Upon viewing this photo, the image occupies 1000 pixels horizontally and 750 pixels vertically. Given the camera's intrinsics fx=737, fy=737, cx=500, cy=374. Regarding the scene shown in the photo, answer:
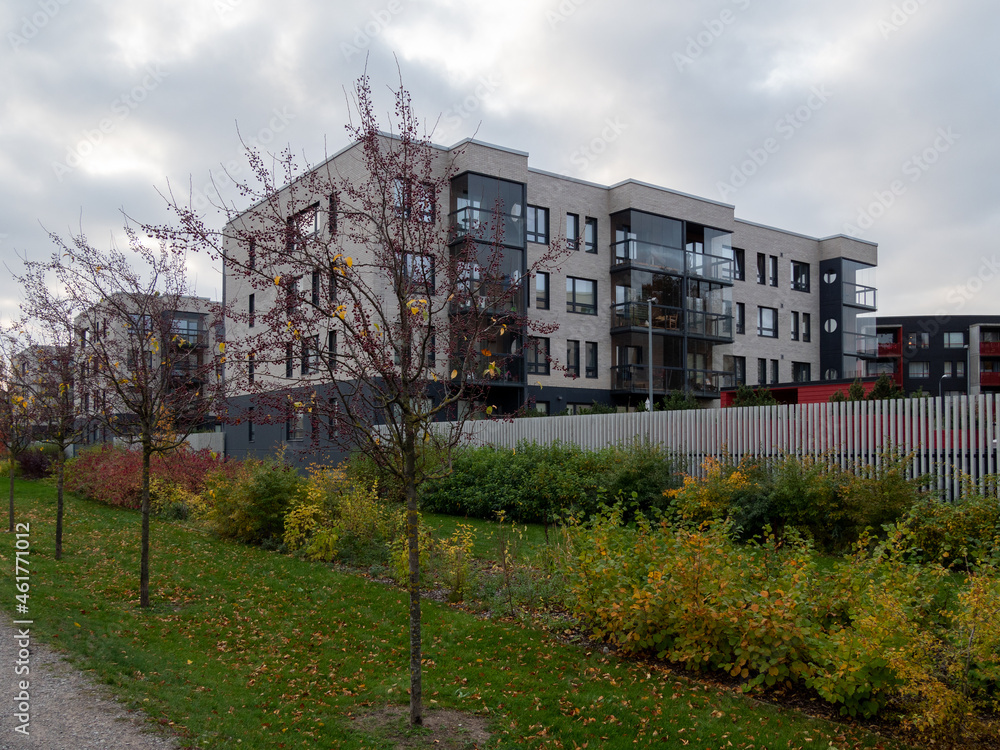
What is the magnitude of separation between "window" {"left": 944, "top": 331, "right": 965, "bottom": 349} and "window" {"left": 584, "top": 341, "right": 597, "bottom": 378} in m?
52.8

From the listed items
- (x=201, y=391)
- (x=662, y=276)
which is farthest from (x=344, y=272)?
(x=662, y=276)

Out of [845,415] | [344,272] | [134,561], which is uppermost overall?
[344,272]

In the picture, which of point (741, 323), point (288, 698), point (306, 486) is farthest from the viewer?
point (741, 323)

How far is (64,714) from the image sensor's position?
5.31 metres

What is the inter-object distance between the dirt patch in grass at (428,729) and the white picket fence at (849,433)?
831cm

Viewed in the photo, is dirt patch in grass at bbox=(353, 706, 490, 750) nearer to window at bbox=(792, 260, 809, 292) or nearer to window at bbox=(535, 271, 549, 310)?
window at bbox=(535, 271, 549, 310)

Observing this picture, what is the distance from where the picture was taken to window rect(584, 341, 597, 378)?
33.2m

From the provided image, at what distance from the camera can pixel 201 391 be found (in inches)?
453

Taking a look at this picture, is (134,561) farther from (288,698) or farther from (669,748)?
(669,748)

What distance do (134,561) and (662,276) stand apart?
90.6 feet

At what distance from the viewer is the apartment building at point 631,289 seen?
30062 mm

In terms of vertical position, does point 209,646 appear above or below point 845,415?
below

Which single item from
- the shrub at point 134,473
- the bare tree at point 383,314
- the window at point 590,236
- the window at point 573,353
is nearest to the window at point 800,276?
the window at point 590,236

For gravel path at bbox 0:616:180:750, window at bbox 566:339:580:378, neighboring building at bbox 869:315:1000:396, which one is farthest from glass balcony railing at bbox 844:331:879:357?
gravel path at bbox 0:616:180:750
